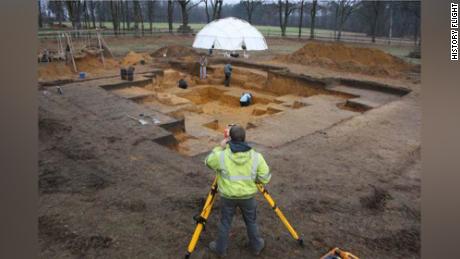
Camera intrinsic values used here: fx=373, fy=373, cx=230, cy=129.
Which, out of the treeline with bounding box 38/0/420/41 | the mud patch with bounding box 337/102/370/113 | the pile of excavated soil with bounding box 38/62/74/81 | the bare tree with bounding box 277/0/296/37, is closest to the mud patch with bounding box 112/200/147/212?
the mud patch with bounding box 337/102/370/113

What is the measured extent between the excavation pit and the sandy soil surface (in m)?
1.39

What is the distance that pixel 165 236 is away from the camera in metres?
4.99

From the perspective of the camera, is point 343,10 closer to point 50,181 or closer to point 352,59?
point 352,59

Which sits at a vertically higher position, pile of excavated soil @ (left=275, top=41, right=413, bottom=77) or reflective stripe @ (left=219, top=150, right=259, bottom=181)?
pile of excavated soil @ (left=275, top=41, right=413, bottom=77)

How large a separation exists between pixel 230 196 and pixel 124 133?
228 inches

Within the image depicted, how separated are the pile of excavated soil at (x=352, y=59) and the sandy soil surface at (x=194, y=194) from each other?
10.4m

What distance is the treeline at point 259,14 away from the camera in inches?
1534

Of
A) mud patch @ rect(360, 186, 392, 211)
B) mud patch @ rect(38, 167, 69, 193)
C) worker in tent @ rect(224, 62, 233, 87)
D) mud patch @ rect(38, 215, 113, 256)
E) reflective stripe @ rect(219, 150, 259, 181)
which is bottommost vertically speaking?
mud patch @ rect(360, 186, 392, 211)

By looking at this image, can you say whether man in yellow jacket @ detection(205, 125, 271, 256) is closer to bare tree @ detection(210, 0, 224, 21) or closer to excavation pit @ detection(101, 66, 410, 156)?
excavation pit @ detection(101, 66, 410, 156)

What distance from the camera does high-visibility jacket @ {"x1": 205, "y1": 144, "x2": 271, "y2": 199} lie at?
13.9 ft

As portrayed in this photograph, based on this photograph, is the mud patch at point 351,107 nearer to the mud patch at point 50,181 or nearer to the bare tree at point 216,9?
the mud patch at point 50,181

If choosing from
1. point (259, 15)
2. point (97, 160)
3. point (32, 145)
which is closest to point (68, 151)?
point (97, 160)

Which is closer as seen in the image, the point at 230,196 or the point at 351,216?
the point at 230,196

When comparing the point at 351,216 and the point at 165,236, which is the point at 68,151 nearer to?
the point at 165,236
